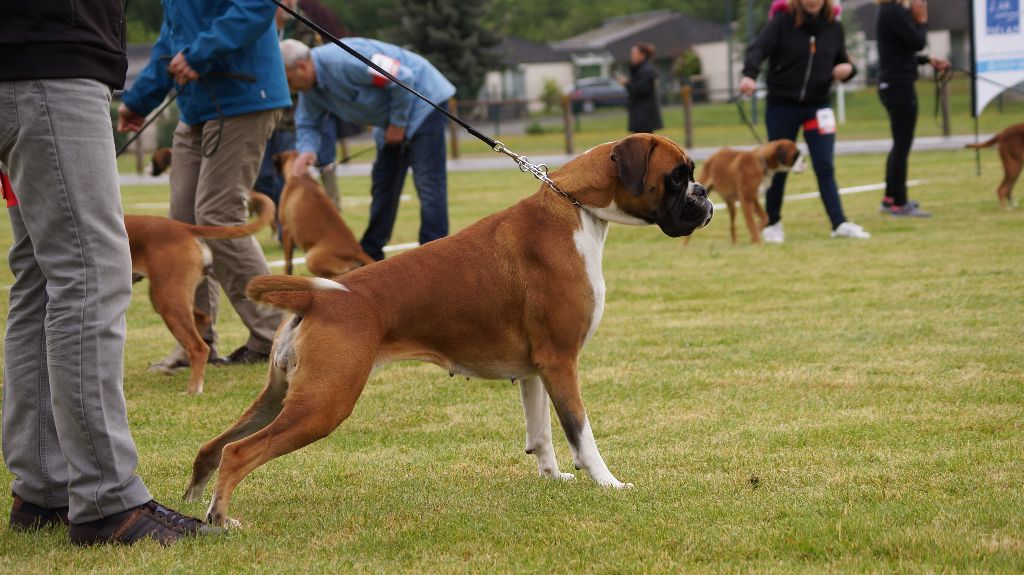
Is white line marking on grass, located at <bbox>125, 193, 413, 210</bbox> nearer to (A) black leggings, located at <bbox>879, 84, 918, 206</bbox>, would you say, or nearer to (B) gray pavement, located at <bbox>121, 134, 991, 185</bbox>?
(B) gray pavement, located at <bbox>121, 134, 991, 185</bbox>

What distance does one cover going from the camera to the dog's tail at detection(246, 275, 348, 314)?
3693mm

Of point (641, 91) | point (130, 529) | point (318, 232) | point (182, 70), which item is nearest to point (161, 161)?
point (318, 232)

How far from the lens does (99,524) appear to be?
11.7 feet

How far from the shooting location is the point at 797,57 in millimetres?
11008

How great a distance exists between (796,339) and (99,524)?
13.9ft

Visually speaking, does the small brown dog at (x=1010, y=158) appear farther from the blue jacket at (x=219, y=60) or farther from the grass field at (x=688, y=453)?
the blue jacket at (x=219, y=60)

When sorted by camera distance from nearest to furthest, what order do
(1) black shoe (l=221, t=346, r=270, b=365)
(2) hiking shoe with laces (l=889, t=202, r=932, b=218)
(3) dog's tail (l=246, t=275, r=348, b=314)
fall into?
(3) dog's tail (l=246, t=275, r=348, b=314) < (1) black shoe (l=221, t=346, r=270, b=365) < (2) hiking shoe with laces (l=889, t=202, r=932, b=218)

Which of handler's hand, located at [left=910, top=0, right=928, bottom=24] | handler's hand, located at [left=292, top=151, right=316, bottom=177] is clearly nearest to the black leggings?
handler's hand, located at [left=910, top=0, right=928, bottom=24]

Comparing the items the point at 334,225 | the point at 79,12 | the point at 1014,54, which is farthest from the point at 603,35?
the point at 79,12

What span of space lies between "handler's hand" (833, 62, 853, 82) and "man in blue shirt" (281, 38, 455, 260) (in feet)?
13.6

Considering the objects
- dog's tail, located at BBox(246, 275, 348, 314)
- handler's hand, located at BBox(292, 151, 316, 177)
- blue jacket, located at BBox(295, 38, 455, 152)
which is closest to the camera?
dog's tail, located at BBox(246, 275, 348, 314)

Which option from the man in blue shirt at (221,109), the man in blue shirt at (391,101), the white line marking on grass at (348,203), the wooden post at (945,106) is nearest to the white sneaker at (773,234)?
the man in blue shirt at (391,101)

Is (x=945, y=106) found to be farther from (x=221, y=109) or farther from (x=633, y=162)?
(x=633, y=162)

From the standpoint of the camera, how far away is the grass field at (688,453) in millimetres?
3420
